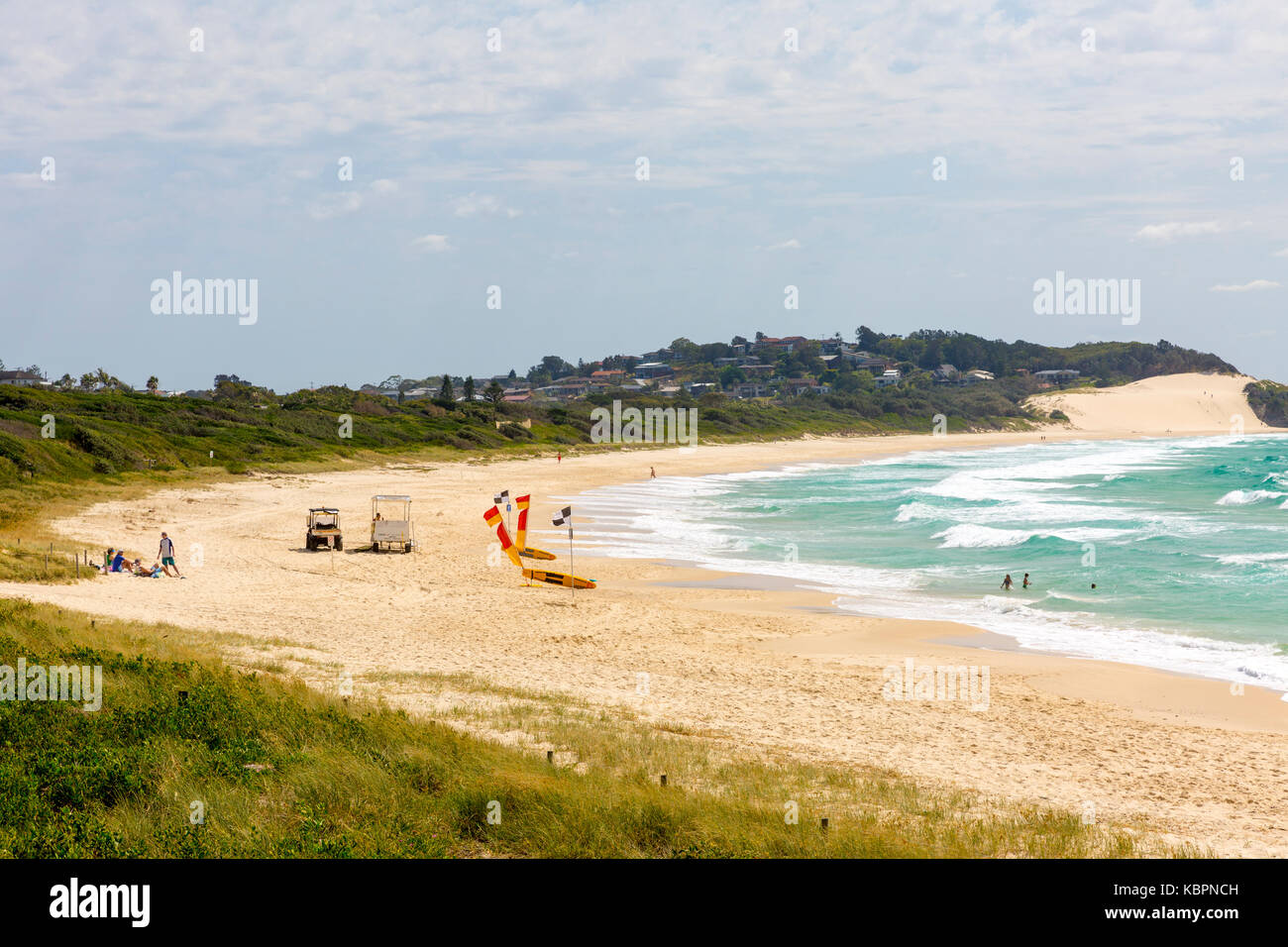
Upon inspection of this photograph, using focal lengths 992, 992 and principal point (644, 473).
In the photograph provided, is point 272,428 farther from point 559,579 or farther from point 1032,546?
point 1032,546

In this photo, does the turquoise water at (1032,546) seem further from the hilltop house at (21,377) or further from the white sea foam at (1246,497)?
the hilltop house at (21,377)

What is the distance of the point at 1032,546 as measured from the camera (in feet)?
97.0

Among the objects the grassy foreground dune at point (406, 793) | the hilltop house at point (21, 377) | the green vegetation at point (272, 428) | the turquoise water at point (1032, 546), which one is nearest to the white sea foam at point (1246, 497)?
the turquoise water at point (1032, 546)

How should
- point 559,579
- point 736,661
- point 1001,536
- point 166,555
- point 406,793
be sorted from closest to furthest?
point 406,793, point 736,661, point 166,555, point 559,579, point 1001,536

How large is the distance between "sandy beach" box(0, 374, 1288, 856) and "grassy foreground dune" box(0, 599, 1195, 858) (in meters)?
1.47

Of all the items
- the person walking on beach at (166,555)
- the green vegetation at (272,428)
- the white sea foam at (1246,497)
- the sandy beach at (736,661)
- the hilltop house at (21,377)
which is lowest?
the sandy beach at (736,661)

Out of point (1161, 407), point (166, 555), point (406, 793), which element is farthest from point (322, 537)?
point (1161, 407)

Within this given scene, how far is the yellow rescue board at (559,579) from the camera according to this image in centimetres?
2294

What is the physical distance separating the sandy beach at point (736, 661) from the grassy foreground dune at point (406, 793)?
4.83 ft

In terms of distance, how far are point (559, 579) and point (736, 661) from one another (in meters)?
7.42

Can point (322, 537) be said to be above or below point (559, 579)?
above

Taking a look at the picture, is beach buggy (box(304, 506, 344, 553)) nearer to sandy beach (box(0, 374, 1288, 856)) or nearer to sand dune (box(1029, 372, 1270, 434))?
sandy beach (box(0, 374, 1288, 856))

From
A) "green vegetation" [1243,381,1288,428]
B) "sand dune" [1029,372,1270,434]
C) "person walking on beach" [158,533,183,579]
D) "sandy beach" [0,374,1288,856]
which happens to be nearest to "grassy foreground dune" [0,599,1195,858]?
"sandy beach" [0,374,1288,856]
